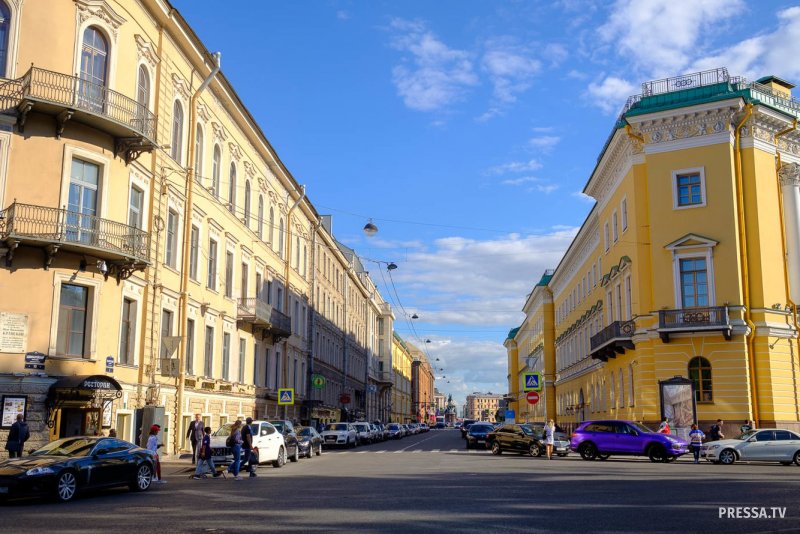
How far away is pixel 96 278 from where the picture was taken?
23.2 metres

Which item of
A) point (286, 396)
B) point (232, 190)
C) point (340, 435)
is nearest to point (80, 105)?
point (232, 190)

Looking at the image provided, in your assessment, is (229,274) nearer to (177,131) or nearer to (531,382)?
(177,131)

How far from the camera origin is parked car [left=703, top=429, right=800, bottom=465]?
26.2m

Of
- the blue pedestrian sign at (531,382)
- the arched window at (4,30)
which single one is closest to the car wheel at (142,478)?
the arched window at (4,30)

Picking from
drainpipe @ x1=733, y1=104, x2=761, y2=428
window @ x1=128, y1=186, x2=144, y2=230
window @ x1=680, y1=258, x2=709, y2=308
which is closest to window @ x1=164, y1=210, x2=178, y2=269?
window @ x1=128, y1=186, x2=144, y2=230

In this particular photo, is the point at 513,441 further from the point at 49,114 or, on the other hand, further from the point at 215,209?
the point at 49,114

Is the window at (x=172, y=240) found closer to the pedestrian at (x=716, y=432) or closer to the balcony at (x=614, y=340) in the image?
the balcony at (x=614, y=340)

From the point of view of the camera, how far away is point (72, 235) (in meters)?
22.0

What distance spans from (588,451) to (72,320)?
64.2 ft

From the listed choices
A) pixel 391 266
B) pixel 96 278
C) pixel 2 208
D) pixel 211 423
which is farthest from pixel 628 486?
pixel 391 266

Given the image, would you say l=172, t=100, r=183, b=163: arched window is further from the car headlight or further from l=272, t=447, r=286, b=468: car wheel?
the car headlight

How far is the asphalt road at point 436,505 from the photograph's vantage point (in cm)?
1104

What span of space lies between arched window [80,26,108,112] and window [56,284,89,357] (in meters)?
5.47

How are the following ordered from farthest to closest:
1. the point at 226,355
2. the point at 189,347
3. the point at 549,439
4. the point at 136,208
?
1. the point at 226,355
2. the point at 189,347
3. the point at 549,439
4. the point at 136,208
